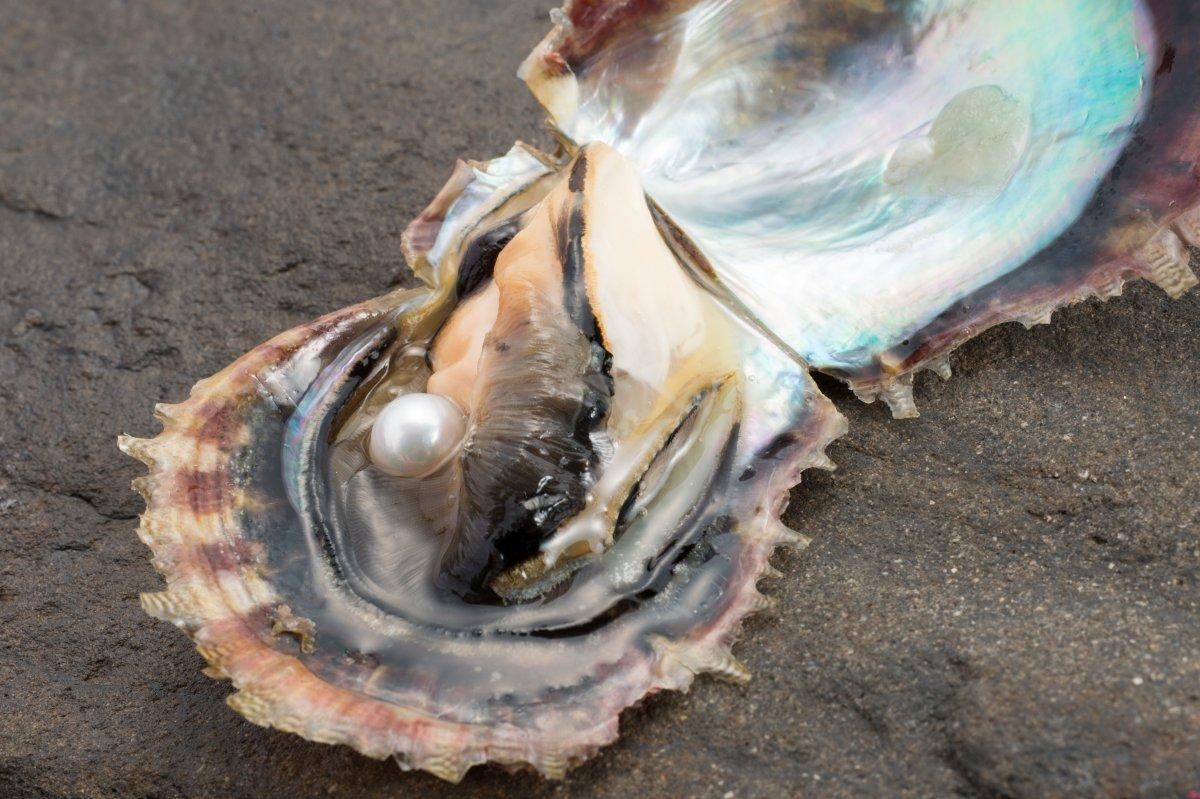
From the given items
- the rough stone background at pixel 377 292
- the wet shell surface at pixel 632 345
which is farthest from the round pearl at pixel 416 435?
the rough stone background at pixel 377 292

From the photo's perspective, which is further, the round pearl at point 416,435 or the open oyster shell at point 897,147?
the open oyster shell at point 897,147

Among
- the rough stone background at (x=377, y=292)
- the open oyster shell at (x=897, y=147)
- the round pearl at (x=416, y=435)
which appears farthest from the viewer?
the open oyster shell at (x=897, y=147)

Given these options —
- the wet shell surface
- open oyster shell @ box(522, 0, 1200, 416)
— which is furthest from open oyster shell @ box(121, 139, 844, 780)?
open oyster shell @ box(522, 0, 1200, 416)

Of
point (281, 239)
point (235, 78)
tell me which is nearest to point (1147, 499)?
point (281, 239)

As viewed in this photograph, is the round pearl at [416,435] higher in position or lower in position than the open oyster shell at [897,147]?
higher

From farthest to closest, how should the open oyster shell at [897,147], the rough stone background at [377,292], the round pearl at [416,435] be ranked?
the open oyster shell at [897,147] < the round pearl at [416,435] < the rough stone background at [377,292]

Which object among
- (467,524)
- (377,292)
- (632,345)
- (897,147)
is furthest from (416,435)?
(897,147)

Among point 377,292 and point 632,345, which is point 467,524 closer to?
point 632,345

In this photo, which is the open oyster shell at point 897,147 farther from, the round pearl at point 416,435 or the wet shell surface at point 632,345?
the round pearl at point 416,435

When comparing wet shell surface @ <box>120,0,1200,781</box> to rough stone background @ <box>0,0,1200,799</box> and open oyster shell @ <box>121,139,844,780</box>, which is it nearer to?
open oyster shell @ <box>121,139,844,780</box>
